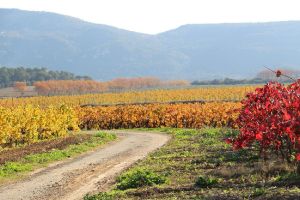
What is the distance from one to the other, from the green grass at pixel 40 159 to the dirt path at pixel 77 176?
2.18ft

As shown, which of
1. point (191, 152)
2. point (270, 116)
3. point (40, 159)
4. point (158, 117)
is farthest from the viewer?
point (158, 117)

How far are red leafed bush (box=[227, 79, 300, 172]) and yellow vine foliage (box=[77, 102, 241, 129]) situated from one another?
29427 millimetres

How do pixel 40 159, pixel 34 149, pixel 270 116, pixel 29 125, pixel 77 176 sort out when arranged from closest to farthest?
pixel 270 116
pixel 77 176
pixel 40 159
pixel 34 149
pixel 29 125

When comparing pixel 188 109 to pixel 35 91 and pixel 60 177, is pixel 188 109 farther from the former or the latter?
pixel 35 91

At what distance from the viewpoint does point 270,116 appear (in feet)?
46.1

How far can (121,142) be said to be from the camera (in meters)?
33.7

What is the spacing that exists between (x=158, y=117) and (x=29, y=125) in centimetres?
1674

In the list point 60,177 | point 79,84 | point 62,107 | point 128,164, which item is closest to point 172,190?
point 60,177

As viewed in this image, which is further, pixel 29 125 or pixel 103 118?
pixel 103 118

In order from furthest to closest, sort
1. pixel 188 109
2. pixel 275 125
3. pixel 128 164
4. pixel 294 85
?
pixel 188 109 → pixel 128 164 → pixel 294 85 → pixel 275 125

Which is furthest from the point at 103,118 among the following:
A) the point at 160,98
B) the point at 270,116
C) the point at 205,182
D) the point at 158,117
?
the point at 270,116

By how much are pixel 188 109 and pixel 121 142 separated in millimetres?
15089

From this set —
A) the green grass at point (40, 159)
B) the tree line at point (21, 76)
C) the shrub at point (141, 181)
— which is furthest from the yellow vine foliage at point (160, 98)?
the tree line at point (21, 76)

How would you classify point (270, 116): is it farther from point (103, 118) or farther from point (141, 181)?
point (103, 118)
